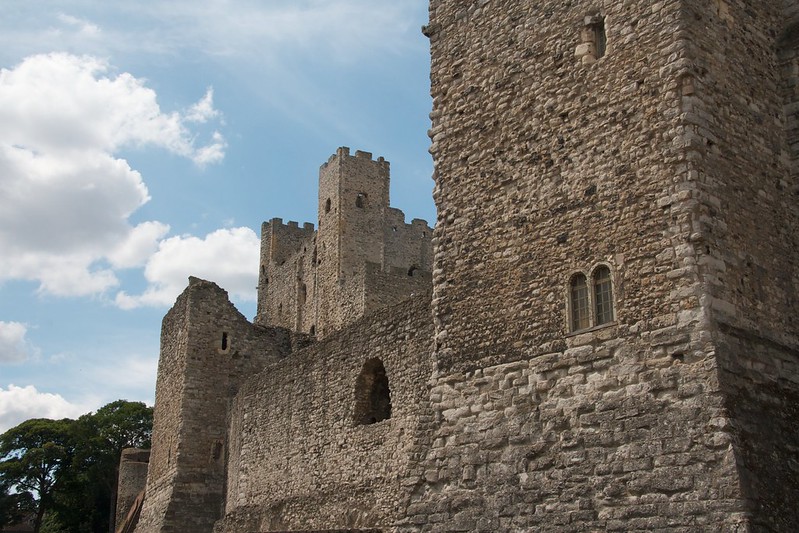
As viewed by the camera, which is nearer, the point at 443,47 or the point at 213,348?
the point at 443,47

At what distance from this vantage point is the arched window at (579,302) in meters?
10.4

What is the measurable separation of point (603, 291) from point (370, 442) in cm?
691

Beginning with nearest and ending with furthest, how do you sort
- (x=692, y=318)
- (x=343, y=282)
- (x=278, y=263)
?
(x=692, y=318) → (x=343, y=282) → (x=278, y=263)

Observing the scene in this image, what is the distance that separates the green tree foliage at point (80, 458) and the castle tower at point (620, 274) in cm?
3193

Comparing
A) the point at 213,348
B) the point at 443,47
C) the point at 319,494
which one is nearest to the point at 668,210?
the point at 443,47

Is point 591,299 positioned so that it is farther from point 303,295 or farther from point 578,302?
point 303,295

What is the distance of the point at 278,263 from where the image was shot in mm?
48875

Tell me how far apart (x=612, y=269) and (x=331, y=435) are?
337 inches

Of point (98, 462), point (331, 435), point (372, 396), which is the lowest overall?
point (331, 435)

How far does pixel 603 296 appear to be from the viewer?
405 inches

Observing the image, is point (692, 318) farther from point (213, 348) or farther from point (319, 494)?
point (213, 348)

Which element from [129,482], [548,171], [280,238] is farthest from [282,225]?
[548,171]

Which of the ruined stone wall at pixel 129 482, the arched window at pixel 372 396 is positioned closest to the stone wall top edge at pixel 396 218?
the ruined stone wall at pixel 129 482

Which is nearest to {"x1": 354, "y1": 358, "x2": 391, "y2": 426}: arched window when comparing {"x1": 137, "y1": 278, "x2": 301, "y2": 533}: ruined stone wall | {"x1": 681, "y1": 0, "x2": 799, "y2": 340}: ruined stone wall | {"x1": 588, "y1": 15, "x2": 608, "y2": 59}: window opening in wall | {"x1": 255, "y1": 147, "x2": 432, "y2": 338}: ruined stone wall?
{"x1": 137, "y1": 278, "x2": 301, "y2": 533}: ruined stone wall
